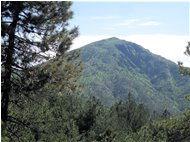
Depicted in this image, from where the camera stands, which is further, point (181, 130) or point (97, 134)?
point (97, 134)

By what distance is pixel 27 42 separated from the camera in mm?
14641

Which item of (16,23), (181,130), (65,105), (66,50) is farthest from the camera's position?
(65,105)

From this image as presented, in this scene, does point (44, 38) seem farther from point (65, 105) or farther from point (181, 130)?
point (65, 105)

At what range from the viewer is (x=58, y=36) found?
15.1m

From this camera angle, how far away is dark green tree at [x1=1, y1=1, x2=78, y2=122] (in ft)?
46.1

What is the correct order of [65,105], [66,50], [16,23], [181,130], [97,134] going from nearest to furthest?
[16,23] < [66,50] < [181,130] < [97,134] < [65,105]

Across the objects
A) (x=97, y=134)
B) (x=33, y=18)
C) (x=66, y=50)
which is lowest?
(x=97, y=134)

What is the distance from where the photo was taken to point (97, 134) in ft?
134

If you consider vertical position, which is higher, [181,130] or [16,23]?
[16,23]

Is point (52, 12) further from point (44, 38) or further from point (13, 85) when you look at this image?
point (13, 85)

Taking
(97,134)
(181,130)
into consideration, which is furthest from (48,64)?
(97,134)

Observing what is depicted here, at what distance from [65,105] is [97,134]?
1234cm

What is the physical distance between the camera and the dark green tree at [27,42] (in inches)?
553

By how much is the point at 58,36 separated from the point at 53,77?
144 centimetres
